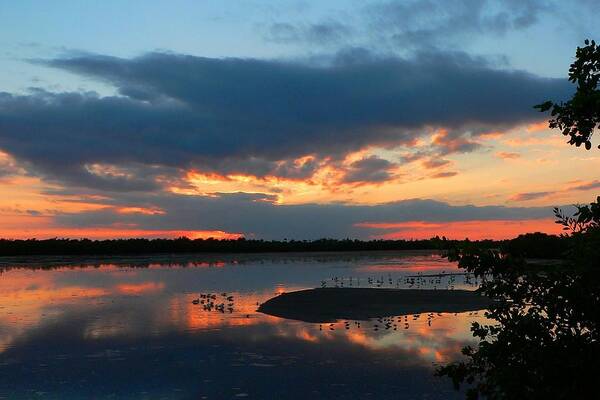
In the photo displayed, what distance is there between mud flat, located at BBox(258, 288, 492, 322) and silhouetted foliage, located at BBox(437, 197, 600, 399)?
1861cm

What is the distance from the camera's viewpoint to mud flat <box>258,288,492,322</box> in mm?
26672

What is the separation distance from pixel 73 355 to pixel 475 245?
15081mm

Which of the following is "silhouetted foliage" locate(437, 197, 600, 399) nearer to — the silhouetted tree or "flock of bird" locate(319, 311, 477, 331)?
the silhouetted tree

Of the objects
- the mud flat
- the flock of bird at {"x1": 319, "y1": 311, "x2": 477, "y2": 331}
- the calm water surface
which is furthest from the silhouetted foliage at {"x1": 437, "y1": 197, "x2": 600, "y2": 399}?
the mud flat

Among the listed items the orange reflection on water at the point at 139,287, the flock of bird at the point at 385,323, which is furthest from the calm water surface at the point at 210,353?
the orange reflection on water at the point at 139,287

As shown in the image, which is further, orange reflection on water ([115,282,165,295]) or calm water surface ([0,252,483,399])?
orange reflection on water ([115,282,165,295])

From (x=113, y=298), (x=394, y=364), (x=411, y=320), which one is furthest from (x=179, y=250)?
(x=394, y=364)

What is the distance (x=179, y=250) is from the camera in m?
120

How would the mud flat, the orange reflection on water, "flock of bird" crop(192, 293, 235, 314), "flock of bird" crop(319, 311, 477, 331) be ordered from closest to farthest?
"flock of bird" crop(319, 311, 477, 331) → the mud flat → "flock of bird" crop(192, 293, 235, 314) → the orange reflection on water

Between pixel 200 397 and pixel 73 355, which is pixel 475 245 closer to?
pixel 200 397

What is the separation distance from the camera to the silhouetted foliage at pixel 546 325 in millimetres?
5914

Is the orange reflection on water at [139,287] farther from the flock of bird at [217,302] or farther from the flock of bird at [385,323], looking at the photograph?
the flock of bird at [385,323]

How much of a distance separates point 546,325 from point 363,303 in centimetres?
2386

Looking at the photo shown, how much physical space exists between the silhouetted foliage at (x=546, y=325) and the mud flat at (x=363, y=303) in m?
18.6
